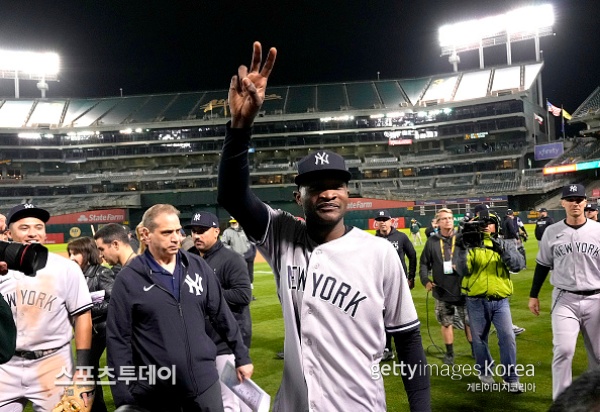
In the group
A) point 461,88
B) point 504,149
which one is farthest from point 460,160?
point 461,88

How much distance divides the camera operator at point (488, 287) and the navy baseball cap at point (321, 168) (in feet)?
14.9

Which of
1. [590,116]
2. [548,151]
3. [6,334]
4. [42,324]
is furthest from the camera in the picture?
[548,151]

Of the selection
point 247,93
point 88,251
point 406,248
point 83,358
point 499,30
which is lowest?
point 83,358

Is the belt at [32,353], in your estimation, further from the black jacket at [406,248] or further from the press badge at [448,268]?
the black jacket at [406,248]

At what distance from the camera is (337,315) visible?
7.95 ft

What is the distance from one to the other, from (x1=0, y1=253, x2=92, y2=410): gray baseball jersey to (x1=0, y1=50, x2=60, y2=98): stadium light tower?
7700cm

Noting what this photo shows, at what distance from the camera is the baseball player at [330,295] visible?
2.39 m

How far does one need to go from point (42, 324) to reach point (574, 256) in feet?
17.8

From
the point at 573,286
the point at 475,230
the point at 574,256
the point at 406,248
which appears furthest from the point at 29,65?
the point at 573,286

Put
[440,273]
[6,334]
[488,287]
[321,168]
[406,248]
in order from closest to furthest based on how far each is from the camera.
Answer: [6,334] → [321,168] → [488,287] → [440,273] → [406,248]

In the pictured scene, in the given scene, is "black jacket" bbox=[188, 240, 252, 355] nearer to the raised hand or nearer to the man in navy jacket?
the man in navy jacket

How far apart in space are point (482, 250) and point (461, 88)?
65.9 metres

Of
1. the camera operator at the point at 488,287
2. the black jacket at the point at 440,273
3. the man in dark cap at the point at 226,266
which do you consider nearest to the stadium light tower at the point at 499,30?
the black jacket at the point at 440,273

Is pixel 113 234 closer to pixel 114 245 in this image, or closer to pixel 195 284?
pixel 114 245
